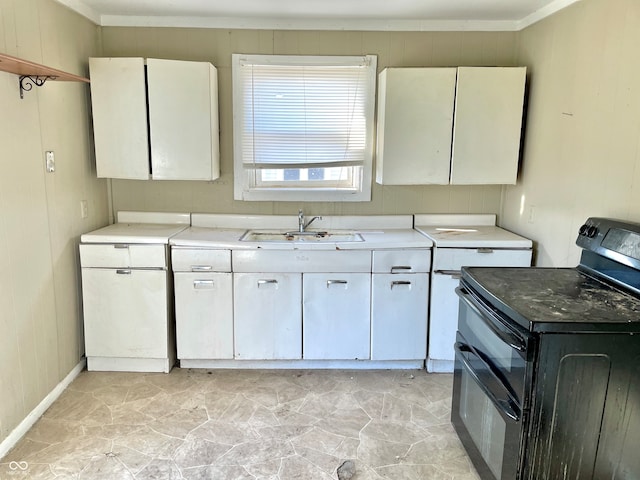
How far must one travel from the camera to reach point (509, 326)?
1.71 metres

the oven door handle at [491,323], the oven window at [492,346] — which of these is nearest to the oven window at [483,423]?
the oven window at [492,346]

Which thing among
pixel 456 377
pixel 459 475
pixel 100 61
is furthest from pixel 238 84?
pixel 459 475

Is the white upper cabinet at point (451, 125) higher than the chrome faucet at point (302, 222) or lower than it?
higher

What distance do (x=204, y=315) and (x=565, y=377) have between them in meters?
2.15

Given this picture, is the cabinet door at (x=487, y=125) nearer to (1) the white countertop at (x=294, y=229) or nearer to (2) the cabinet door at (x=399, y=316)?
(1) the white countertop at (x=294, y=229)

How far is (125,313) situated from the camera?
3.00m

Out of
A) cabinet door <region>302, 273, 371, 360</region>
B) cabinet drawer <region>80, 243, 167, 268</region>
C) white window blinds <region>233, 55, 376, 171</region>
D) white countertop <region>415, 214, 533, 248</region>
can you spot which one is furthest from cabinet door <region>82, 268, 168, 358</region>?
white countertop <region>415, 214, 533, 248</region>

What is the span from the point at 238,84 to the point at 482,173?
182 centimetres

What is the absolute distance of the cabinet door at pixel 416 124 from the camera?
307 centimetres

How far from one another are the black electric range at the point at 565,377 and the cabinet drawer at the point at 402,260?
1.08 meters

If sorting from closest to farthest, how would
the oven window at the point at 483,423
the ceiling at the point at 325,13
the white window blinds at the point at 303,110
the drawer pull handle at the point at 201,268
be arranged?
the oven window at the point at 483,423 → the ceiling at the point at 325,13 → the drawer pull handle at the point at 201,268 → the white window blinds at the point at 303,110

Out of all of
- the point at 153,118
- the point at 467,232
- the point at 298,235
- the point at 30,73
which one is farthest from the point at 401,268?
the point at 30,73

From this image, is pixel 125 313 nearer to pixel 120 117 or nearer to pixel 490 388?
pixel 120 117

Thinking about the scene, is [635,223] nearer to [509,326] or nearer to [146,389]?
[509,326]
